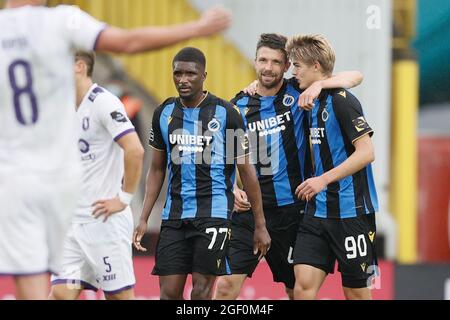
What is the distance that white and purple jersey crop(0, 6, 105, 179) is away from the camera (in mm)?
5312

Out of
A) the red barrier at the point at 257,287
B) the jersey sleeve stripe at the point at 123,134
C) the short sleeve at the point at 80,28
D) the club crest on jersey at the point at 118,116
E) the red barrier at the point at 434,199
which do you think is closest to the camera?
the short sleeve at the point at 80,28

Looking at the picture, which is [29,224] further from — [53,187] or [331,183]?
[331,183]

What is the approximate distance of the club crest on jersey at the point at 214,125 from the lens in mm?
7527

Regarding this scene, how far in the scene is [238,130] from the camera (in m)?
7.55

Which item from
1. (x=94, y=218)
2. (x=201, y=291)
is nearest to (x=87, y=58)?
(x=94, y=218)

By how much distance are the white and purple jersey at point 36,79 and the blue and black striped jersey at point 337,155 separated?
2523 mm

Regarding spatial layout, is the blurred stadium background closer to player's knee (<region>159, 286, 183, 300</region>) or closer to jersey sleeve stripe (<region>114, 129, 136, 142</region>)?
player's knee (<region>159, 286, 183, 300</region>)

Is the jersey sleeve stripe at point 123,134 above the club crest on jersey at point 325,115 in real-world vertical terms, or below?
below

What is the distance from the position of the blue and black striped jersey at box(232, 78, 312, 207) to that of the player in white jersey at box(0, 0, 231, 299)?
2.77m

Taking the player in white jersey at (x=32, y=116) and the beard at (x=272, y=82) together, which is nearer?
the player in white jersey at (x=32, y=116)

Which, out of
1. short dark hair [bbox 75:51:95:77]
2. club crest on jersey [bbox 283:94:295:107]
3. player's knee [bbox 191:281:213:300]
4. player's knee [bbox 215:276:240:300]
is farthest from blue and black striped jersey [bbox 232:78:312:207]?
short dark hair [bbox 75:51:95:77]

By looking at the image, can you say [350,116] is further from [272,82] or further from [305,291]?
[305,291]

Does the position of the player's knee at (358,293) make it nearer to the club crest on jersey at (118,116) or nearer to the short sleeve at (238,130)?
the short sleeve at (238,130)

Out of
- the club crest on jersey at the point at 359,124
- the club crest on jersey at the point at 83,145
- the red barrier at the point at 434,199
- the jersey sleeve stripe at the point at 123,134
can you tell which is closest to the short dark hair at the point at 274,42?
the club crest on jersey at the point at 359,124
